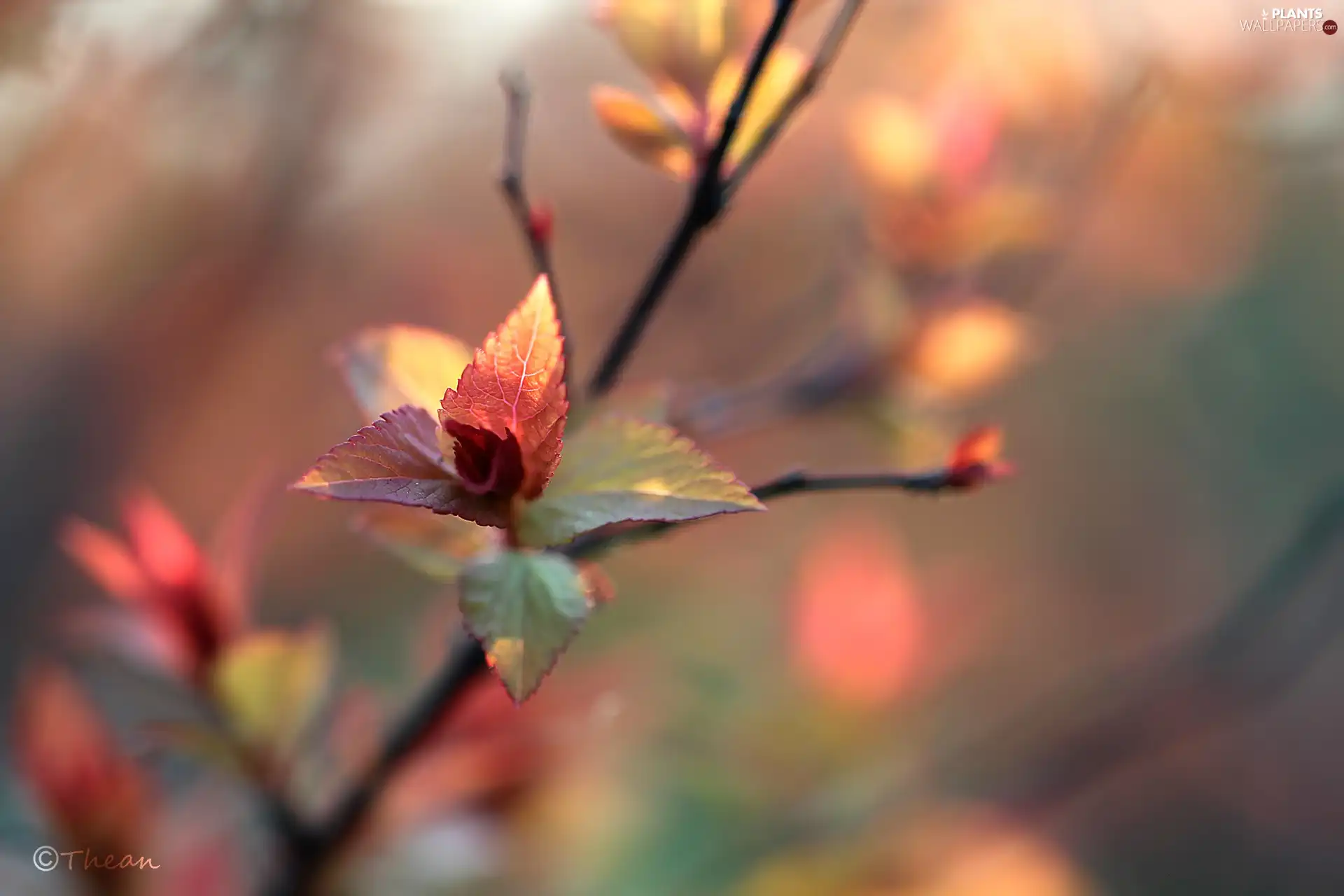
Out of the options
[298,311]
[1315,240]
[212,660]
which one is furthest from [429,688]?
[1315,240]

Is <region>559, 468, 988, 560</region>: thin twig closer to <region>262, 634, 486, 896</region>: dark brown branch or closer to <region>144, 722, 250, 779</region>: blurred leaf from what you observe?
<region>262, 634, 486, 896</region>: dark brown branch

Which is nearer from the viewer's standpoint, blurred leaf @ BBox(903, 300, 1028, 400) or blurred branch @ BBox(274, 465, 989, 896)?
blurred branch @ BBox(274, 465, 989, 896)

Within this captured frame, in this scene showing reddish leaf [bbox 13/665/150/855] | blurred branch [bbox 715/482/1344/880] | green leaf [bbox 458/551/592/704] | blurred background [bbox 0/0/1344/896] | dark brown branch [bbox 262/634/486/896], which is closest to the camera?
green leaf [bbox 458/551/592/704]

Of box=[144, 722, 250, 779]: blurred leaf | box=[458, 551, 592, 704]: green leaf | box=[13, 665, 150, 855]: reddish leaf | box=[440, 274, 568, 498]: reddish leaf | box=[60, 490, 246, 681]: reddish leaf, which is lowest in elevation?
box=[13, 665, 150, 855]: reddish leaf

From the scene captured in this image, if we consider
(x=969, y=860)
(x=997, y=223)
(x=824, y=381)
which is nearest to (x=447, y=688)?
(x=824, y=381)

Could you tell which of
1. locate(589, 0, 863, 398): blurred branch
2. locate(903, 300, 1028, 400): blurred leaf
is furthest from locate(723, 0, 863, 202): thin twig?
locate(903, 300, 1028, 400): blurred leaf

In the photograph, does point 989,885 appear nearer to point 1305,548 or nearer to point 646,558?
point 1305,548
